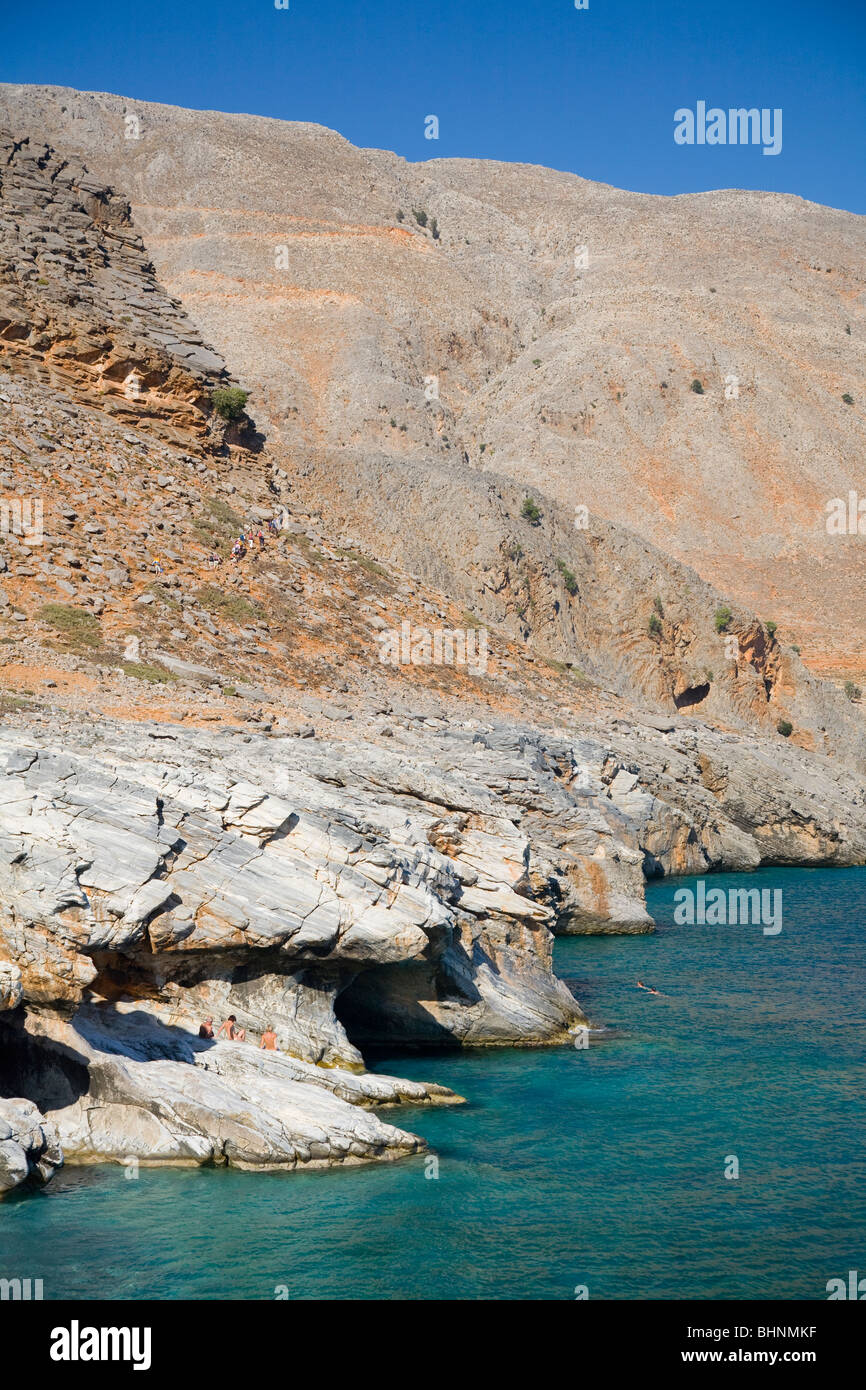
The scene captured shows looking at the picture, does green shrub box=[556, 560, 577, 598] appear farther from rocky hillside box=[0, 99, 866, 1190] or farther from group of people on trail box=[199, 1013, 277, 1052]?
group of people on trail box=[199, 1013, 277, 1052]

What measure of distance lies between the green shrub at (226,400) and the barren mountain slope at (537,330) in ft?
49.1

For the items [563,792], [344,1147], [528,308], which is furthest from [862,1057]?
[528,308]

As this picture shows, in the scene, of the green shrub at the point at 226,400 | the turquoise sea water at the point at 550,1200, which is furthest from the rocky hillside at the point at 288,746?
the turquoise sea water at the point at 550,1200

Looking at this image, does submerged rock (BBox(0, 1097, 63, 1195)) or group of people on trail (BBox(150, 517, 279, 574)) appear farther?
group of people on trail (BBox(150, 517, 279, 574))

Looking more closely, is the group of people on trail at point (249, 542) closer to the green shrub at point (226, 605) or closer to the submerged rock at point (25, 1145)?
the green shrub at point (226, 605)

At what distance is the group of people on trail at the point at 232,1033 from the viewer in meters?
20.3

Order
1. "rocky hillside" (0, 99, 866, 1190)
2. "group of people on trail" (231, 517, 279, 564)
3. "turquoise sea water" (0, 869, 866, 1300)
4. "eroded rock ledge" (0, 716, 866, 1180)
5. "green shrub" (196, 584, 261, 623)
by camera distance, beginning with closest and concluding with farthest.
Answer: "turquoise sea water" (0, 869, 866, 1300)
"eroded rock ledge" (0, 716, 866, 1180)
"rocky hillside" (0, 99, 866, 1190)
"green shrub" (196, 584, 261, 623)
"group of people on trail" (231, 517, 279, 564)

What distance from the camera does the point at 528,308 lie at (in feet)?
388

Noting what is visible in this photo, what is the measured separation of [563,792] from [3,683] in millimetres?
16675

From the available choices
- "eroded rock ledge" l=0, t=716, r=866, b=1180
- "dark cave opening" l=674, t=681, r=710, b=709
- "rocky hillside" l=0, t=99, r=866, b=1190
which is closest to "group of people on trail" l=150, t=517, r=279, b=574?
"rocky hillside" l=0, t=99, r=866, b=1190

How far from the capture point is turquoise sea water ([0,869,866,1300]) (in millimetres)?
14773

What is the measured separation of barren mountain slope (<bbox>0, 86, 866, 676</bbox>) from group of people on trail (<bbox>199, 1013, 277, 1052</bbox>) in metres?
49.4
